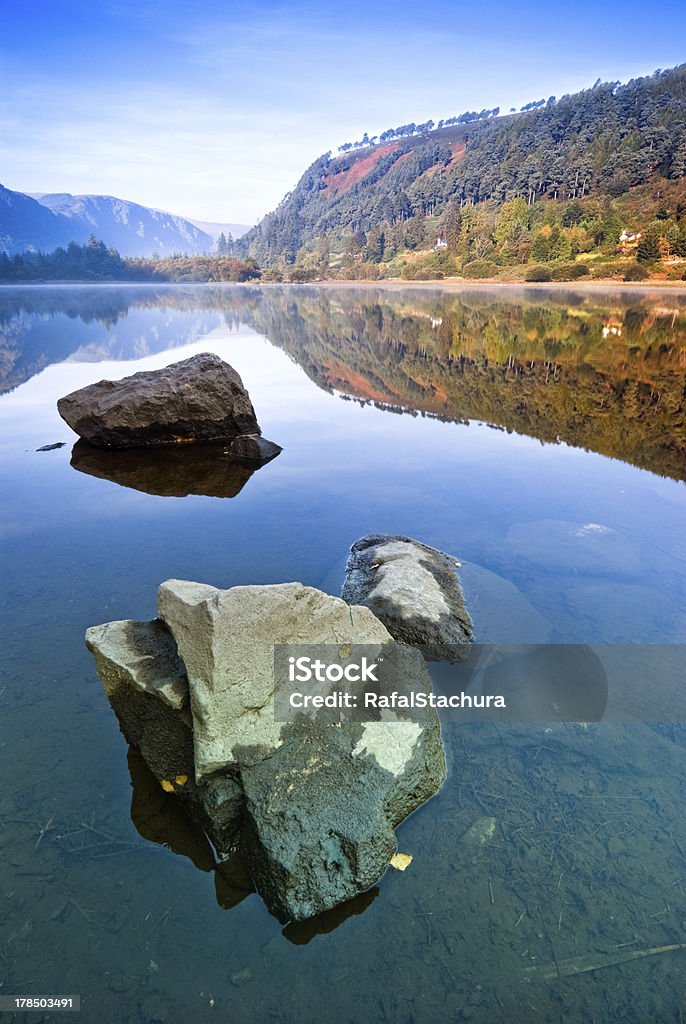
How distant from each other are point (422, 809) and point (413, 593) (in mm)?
2598

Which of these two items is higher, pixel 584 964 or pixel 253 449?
pixel 584 964

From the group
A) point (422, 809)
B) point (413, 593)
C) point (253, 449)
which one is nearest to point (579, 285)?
point (253, 449)

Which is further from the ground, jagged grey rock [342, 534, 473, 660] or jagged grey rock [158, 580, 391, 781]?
jagged grey rock [158, 580, 391, 781]

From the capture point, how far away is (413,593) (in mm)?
6660

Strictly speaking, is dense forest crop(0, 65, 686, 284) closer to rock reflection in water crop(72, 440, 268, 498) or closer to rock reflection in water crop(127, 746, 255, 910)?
rock reflection in water crop(72, 440, 268, 498)

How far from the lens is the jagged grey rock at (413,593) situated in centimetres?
620

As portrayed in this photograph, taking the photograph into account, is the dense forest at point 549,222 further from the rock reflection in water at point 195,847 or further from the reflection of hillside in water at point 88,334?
the rock reflection in water at point 195,847

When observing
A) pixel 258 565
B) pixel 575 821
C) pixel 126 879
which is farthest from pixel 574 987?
pixel 258 565

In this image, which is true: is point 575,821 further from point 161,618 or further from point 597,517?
point 597,517

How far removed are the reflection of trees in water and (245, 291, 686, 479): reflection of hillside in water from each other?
58 mm

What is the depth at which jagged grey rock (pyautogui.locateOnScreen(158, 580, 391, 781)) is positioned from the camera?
410 centimetres

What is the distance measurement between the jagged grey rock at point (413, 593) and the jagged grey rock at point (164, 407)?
308 inches

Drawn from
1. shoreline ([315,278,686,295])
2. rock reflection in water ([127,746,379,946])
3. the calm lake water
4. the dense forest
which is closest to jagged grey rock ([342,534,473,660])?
the calm lake water

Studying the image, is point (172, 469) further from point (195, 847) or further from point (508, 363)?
point (508, 363)
